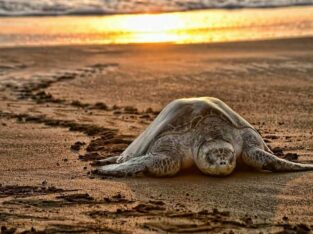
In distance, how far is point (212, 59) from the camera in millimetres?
13875

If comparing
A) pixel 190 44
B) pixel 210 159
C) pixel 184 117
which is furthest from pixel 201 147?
pixel 190 44

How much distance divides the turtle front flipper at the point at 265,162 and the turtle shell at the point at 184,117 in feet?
0.94

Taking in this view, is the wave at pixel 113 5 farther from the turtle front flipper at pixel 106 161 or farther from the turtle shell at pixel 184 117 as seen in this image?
the turtle shell at pixel 184 117

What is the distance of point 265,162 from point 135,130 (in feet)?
7.90

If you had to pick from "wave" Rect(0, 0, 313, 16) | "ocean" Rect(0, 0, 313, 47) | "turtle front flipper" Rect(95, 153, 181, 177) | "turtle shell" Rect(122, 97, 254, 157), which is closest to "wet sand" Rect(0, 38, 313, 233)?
"turtle front flipper" Rect(95, 153, 181, 177)

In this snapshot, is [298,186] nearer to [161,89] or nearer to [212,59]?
[161,89]

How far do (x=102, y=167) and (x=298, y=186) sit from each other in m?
1.64

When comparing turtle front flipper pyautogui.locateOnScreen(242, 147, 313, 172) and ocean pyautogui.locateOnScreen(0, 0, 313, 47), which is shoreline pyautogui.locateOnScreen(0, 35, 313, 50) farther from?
turtle front flipper pyautogui.locateOnScreen(242, 147, 313, 172)

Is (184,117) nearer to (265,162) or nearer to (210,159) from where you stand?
(210,159)

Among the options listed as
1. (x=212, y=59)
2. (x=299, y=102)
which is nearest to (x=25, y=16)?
(x=212, y=59)

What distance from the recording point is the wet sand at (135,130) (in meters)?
4.83

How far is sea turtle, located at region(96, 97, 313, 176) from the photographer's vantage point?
5836mm

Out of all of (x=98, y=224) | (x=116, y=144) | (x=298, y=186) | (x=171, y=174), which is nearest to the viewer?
(x=98, y=224)

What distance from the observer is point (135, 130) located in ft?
26.5
